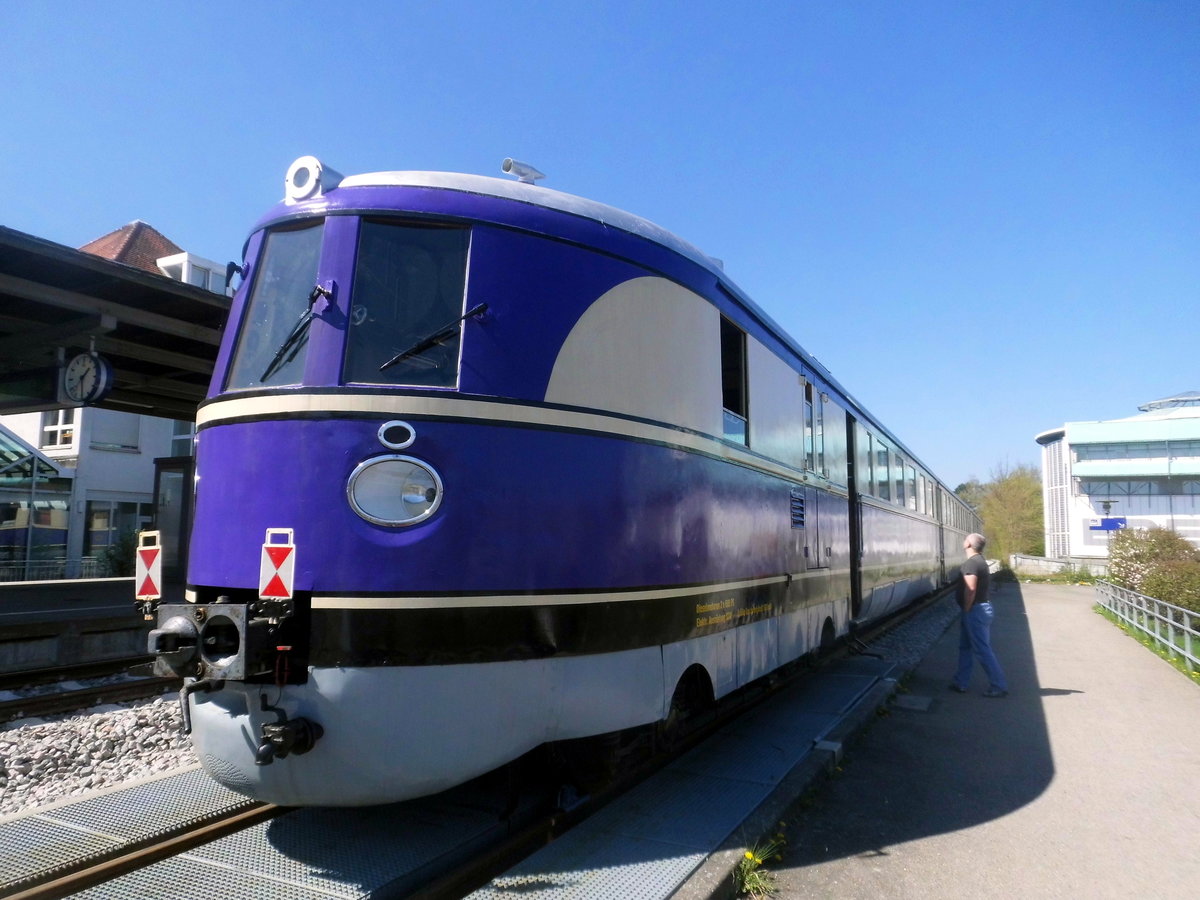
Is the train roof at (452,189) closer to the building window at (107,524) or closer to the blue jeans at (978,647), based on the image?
the blue jeans at (978,647)

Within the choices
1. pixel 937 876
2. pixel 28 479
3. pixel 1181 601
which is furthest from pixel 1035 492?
pixel 937 876

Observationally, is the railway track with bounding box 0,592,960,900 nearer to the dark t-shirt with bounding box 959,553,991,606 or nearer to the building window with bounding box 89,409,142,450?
the dark t-shirt with bounding box 959,553,991,606

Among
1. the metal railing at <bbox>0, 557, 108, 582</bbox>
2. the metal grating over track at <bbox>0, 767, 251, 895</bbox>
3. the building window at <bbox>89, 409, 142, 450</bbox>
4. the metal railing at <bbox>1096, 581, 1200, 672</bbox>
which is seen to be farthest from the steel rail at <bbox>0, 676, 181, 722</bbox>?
the building window at <bbox>89, 409, 142, 450</bbox>

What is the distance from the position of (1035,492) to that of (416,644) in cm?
7416

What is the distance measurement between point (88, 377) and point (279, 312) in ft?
30.1

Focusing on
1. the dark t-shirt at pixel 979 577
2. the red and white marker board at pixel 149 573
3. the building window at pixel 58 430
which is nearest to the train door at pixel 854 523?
the dark t-shirt at pixel 979 577

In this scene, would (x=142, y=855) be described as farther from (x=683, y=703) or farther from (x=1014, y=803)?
(x=1014, y=803)

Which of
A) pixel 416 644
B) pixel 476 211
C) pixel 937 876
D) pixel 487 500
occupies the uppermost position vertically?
pixel 476 211

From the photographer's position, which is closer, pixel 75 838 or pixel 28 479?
pixel 75 838

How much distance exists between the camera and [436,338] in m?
3.92

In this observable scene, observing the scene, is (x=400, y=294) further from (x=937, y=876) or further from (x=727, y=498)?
(x=937, y=876)

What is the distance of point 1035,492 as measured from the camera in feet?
224

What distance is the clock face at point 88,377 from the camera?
452 inches

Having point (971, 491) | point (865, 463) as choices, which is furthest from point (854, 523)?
point (971, 491)
